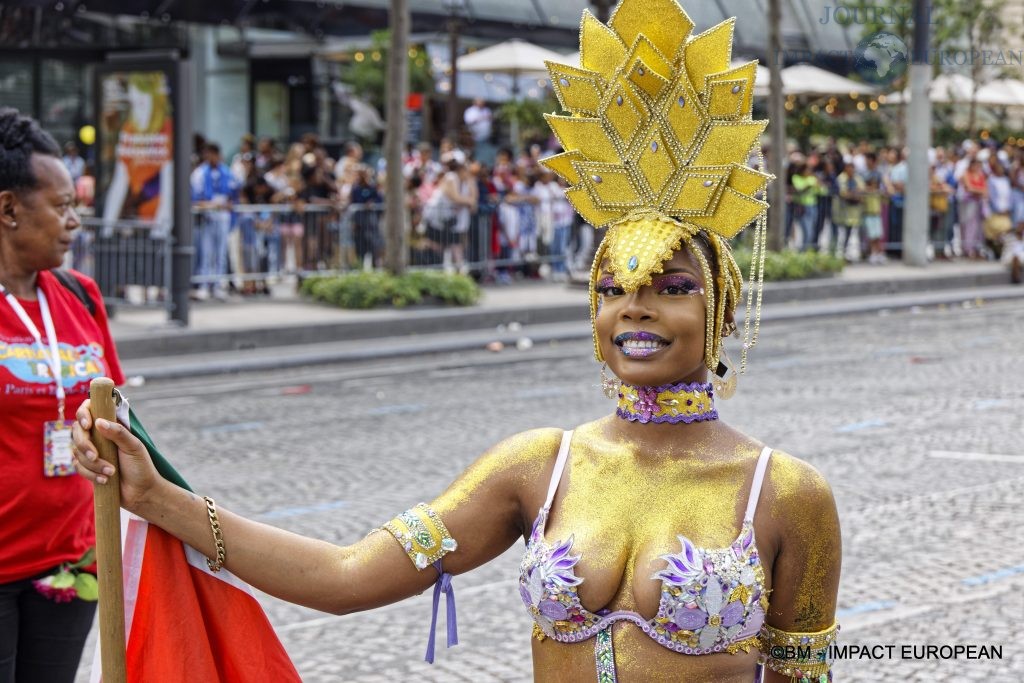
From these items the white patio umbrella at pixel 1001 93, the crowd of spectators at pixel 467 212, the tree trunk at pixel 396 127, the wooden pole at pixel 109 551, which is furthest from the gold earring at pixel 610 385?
the white patio umbrella at pixel 1001 93

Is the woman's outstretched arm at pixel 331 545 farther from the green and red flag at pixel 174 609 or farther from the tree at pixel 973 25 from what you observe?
the tree at pixel 973 25

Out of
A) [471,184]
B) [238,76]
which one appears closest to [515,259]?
[471,184]

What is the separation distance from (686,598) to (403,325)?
1495 centimetres

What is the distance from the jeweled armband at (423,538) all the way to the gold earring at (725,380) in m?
0.60

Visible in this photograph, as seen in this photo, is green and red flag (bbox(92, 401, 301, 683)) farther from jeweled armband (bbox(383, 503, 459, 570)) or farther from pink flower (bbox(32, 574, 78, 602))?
pink flower (bbox(32, 574, 78, 602))

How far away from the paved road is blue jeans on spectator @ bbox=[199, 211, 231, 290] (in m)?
3.85

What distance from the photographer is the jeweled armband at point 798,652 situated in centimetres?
288

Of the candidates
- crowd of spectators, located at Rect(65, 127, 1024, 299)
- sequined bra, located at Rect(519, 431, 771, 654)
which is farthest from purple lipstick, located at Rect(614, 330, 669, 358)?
crowd of spectators, located at Rect(65, 127, 1024, 299)

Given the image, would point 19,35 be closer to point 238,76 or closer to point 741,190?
point 238,76

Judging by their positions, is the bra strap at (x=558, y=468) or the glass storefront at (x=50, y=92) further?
the glass storefront at (x=50, y=92)

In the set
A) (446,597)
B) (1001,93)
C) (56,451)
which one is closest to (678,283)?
(446,597)

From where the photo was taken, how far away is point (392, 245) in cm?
1856

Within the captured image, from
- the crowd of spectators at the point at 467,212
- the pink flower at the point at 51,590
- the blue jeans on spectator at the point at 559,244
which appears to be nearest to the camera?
the pink flower at the point at 51,590

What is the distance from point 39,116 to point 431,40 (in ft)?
28.0
